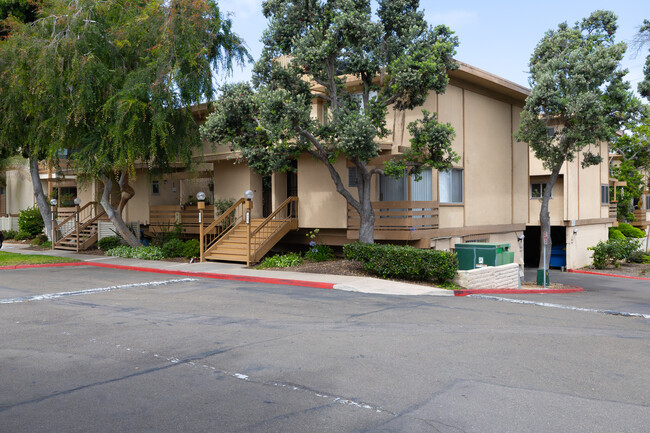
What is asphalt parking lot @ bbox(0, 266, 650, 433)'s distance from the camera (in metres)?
5.05

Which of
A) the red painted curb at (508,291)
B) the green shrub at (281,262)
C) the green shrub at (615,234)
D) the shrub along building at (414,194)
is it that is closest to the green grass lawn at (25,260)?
the shrub along building at (414,194)

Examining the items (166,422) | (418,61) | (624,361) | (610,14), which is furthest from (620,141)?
(166,422)

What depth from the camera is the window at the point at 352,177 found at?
19.0 metres

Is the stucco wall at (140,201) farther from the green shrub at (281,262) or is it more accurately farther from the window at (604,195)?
the window at (604,195)

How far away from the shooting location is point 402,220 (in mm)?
17547

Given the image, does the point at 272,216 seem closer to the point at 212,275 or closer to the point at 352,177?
the point at 352,177

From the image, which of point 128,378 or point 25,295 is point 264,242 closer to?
point 25,295

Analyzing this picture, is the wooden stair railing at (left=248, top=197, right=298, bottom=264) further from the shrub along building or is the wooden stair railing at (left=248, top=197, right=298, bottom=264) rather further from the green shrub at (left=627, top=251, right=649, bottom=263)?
the green shrub at (left=627, top=251, right=649, bottom=263)

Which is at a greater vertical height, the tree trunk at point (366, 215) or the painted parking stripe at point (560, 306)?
the tree trunk at point (366, 215)

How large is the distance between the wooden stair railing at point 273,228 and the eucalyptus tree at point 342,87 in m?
2.80

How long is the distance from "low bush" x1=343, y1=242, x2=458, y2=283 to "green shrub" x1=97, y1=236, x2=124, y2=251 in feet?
41.4

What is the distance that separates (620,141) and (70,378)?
35.5 m

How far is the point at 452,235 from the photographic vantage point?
19.4 meters

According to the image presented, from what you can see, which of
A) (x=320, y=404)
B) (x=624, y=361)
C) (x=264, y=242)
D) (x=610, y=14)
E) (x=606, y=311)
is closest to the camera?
(x=320, y=404)
